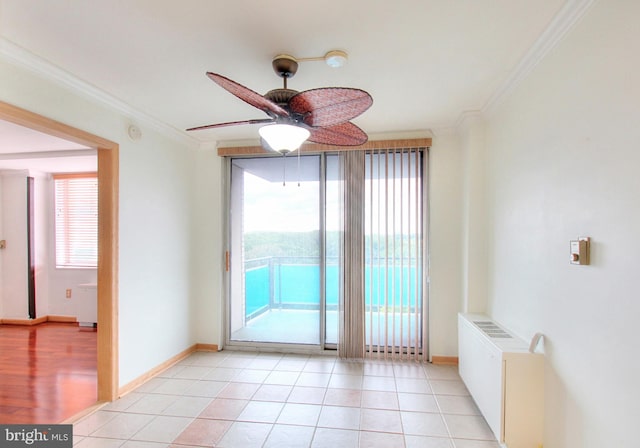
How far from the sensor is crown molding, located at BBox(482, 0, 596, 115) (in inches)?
61.6

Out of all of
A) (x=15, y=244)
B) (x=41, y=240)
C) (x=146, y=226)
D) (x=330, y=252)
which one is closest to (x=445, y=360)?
(x=330, y=252)

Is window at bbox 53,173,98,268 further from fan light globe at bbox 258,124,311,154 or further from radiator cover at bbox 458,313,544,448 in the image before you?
radiator cover at bbox 458,313,544,448

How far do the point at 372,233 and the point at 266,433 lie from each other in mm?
2206

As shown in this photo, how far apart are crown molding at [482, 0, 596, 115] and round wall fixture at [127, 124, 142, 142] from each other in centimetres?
318

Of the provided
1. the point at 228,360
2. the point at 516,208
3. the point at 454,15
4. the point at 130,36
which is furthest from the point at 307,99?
the point at 228,360

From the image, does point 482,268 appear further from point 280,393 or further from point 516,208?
point 280,393

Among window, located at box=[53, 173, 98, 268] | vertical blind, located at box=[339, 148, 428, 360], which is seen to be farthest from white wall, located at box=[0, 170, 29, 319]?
vertical blind, located at box=[339, 148, 428, 360]

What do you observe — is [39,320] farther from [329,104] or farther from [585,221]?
[585,221]

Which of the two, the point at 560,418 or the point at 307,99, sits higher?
the point at 307,99

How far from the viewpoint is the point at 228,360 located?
3639 mm

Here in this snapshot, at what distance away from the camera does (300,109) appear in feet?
5.43

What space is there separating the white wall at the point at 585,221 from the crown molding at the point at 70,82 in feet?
10.4

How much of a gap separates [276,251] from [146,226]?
4.86 ft

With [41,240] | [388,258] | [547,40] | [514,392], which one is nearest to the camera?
[547,40]
